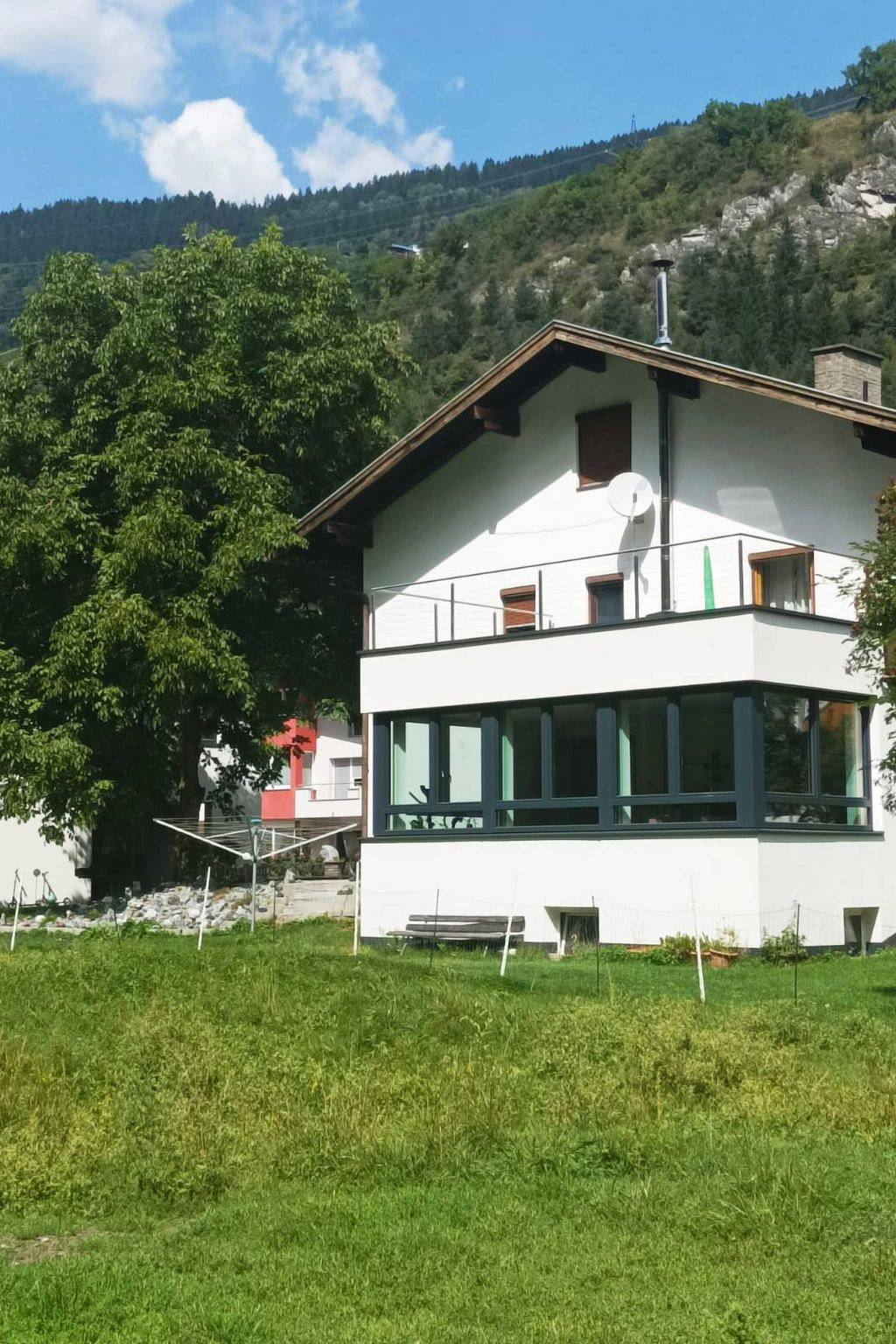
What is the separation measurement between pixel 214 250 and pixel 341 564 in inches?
288

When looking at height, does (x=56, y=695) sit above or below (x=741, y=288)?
below

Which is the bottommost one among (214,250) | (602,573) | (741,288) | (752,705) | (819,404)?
(752,705)

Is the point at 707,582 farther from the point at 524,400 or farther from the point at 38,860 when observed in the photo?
the point at 38,860

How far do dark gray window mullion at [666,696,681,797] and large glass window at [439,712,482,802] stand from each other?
3.72 meters

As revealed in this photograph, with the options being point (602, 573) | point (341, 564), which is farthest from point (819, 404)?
point (341, 564)

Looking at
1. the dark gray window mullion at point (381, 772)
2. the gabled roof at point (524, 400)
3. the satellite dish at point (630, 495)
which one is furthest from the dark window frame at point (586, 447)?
the dark gray window mullion at point (381, 772)

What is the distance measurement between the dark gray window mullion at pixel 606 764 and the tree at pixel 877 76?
149619 millimetres

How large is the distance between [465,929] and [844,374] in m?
11.1

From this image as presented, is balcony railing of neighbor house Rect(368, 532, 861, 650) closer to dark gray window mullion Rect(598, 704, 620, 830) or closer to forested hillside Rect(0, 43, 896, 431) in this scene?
dark gray window mullion Rect(598, 704, 620, 830)

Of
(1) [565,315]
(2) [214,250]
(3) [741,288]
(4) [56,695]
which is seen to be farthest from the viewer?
(1) [565,315]

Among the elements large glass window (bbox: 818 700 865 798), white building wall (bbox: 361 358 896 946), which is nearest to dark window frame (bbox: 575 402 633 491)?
white building wall (bbox: 361 358 896 946)

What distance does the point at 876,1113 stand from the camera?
1020 centimetres

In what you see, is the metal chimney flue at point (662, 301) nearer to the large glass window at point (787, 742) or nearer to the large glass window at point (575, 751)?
the large glass window at point (575, 751)

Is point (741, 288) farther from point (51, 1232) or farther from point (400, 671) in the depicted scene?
point (51, 1232)
